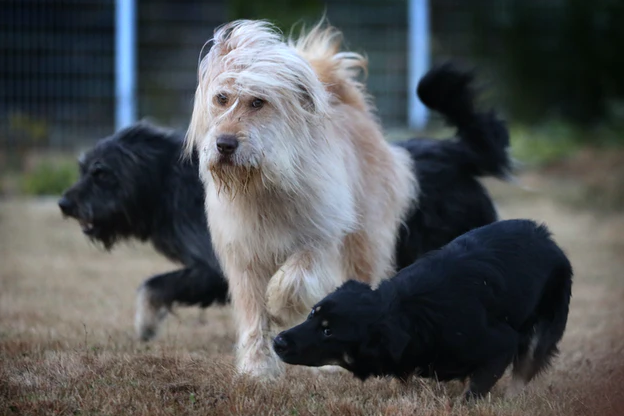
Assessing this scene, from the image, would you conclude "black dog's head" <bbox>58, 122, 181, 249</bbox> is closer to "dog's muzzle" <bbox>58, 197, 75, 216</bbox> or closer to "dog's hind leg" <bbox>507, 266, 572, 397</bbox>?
"dog's muzzle" <bbox>58, 197, 75, 216</bbox>

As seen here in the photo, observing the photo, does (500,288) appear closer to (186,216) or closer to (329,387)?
(329,387)

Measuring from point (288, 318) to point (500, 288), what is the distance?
46.9 inches

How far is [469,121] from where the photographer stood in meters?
6.38

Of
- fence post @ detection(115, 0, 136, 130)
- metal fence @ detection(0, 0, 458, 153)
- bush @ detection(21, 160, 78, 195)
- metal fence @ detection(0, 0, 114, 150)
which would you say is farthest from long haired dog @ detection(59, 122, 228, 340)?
metal fence @ detection(0, 0, 114, 150)

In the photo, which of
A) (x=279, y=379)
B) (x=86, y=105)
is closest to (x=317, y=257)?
(x=279, y=379)

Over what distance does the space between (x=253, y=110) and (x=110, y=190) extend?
2191mm

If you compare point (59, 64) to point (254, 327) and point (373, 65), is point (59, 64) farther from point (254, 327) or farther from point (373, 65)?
→ point (254, 327)

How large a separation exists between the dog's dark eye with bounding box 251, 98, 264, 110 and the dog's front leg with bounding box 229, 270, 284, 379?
3.12ft

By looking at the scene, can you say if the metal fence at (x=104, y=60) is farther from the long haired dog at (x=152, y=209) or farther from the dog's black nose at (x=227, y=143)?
the dog's black nose at (x=227, y=143)

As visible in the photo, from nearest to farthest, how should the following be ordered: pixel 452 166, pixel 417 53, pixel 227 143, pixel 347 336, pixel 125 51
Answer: pixel 347 336
pixel 227 143
pixel 452 166
pixel 125 51
pixel 417 53

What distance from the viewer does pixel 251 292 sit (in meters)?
4.95

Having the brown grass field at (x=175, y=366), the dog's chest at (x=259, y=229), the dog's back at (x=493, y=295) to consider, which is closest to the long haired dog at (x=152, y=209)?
the brown grass field at (x=175, y=366)

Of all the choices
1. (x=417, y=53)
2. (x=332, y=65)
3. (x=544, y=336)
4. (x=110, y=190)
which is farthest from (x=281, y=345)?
(x=417, y=53)

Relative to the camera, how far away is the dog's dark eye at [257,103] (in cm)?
458
